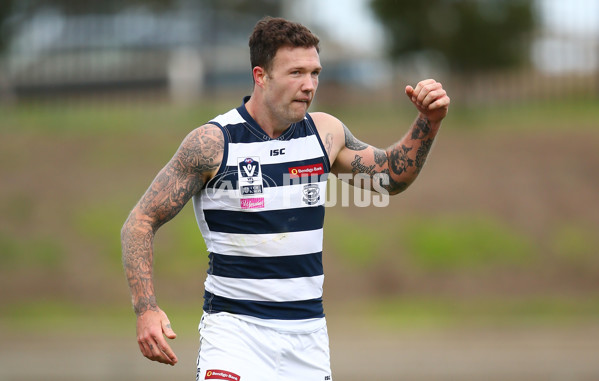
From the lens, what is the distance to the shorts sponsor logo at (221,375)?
4688 millimetres

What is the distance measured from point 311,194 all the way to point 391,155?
63 cm

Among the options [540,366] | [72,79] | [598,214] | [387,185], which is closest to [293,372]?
[387,185]

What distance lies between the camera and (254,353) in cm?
482

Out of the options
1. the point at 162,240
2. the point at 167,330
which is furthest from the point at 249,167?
the point at 162,240

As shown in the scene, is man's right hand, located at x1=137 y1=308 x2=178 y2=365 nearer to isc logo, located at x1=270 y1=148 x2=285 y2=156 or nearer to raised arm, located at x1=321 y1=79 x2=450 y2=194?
isc logo, located at x1=270 y1=148 x2=285 y2=156

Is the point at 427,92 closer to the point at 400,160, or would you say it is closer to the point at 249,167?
the point at 400,160

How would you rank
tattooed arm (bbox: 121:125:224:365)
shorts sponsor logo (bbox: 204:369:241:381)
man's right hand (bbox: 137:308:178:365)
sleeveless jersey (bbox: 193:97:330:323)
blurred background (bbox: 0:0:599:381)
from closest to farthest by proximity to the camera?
man's right hand (bbox: 137:308:178:365) → shorts sponsor logo (bbox: 204:369:241:381) → tattooed arm (bbox: 121:125:224:365) → sleeveless jersey (bbox: 193:97:330:323) → blurred background (bbox: 0:0:599:381)

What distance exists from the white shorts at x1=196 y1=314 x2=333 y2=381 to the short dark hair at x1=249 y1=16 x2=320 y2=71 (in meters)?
1.44

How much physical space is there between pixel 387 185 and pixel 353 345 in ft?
29.0

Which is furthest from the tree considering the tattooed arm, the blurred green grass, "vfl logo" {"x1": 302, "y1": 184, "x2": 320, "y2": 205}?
the tattooed arm

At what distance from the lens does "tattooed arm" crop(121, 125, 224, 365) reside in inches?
189

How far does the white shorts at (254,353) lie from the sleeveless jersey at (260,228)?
0.09 metres

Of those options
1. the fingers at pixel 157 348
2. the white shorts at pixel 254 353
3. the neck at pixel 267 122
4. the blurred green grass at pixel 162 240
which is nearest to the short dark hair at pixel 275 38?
the neck at pixel 267 122

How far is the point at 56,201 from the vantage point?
19656 mm
